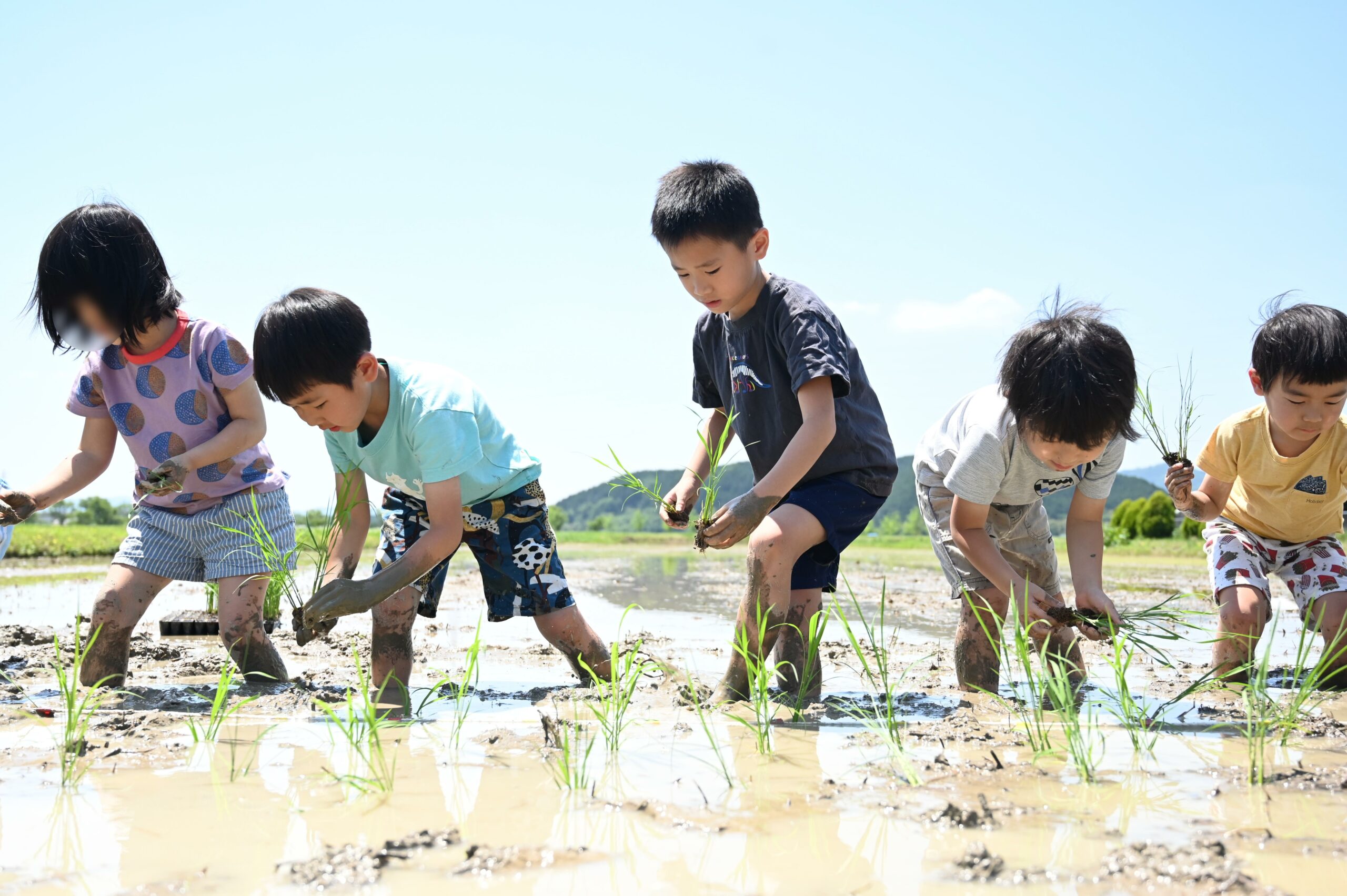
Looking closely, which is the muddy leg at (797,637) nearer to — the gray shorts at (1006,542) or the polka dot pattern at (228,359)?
the gray shorts at (1006,542)

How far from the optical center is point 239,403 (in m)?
3.97

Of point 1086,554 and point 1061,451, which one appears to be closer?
point 1061,451

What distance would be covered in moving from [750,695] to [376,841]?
1628mm

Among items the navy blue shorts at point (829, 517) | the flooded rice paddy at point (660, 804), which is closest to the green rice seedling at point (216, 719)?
the flooded rice paddy at point (660, 804)

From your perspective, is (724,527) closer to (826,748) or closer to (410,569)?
(826,748)

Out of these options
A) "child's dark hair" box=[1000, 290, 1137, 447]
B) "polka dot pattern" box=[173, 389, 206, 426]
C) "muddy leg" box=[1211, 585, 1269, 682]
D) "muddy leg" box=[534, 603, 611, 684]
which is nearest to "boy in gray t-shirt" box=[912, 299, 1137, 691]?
"child's dark hair" box=[1000, 290, 1137, 447]

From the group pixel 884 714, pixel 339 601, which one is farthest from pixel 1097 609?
pixel 339 601

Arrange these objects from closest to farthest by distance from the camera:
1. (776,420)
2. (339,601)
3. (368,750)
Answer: (368,750)
(339,601)
(776,420)

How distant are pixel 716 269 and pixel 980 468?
3.69ft

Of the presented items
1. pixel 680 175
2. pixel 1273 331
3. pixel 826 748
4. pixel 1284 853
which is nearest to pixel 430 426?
pixel 680 175

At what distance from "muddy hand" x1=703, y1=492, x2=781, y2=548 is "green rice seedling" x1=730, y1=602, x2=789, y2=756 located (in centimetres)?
24

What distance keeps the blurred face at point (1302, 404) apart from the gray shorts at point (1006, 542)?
93 cm

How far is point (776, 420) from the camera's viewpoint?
374cm

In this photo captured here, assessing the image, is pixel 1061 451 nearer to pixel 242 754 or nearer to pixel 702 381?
pixel 702 381
